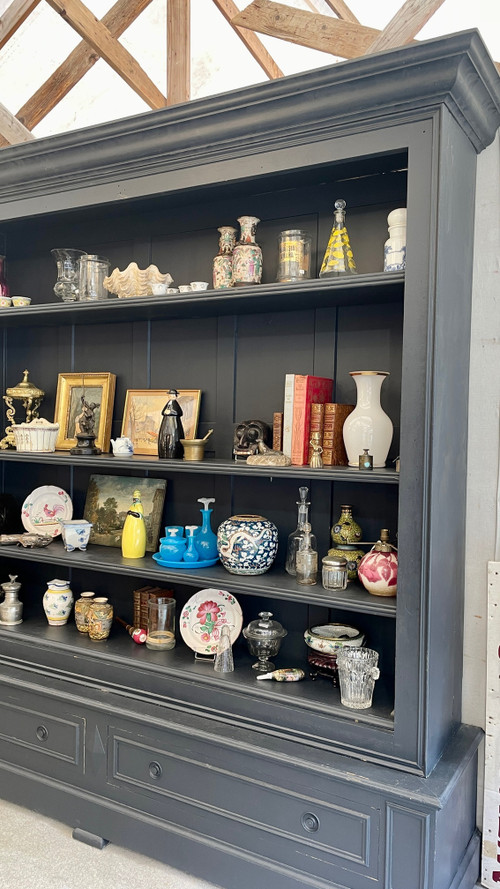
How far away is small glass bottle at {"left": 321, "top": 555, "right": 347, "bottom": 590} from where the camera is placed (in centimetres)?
195

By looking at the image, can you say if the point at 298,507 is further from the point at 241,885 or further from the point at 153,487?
the point at 241,885

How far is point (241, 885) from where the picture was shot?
187 cm

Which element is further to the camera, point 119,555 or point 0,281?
point 0,281

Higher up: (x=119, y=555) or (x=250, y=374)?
(x=250, y=374)

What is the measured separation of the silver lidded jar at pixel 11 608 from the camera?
2.55 meters

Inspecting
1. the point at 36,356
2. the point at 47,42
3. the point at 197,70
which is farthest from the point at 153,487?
the point at 47,42

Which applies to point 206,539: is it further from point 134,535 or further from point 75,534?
point 75,534

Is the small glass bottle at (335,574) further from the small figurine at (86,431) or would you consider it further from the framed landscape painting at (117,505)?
the small figurine at (86,431)

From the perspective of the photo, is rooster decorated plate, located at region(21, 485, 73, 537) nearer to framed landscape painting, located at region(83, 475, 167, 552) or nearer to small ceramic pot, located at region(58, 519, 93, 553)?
framed landscape painting, located at region(83, 475, 167, 552)

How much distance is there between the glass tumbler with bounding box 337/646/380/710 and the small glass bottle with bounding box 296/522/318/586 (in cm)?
26

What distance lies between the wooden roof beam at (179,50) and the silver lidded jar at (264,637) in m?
2.10

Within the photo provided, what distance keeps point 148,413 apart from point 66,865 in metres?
1.48

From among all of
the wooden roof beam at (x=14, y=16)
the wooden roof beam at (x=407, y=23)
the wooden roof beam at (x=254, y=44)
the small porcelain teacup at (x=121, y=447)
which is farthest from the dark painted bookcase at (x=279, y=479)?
the wooden roof beam at (x=14, y=16)

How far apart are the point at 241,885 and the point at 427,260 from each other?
176cm
